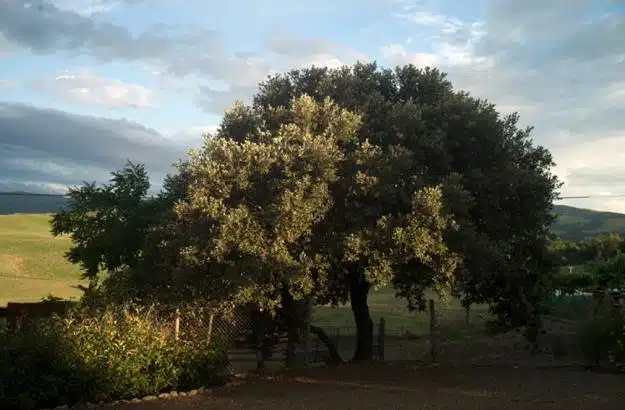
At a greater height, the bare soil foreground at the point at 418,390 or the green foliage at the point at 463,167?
the green foliage at the point at 463,167

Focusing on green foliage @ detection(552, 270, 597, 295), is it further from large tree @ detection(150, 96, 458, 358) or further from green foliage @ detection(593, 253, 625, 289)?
large tree @ detection(150, 96, 458, 358)

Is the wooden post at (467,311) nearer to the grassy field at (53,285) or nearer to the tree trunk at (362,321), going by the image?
the grassy field at (53,285)

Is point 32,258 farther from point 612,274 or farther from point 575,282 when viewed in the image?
point 612,274

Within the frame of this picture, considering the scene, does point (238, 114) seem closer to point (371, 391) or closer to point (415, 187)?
point (415, 187)

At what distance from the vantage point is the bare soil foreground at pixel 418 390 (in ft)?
36.8

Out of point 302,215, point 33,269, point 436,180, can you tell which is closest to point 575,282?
point 436,180

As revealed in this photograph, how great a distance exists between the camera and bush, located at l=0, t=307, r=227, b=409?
983 centimetres

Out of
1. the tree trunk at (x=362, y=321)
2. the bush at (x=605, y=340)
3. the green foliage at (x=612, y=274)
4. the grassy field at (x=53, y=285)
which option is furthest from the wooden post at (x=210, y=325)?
the green foliage at (x=612, y=274)

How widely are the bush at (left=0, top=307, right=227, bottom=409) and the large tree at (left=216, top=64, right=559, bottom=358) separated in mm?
3816

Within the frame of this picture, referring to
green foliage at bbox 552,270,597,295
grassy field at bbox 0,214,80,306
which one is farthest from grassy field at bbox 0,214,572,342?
green foliage at bbox 552,270,597,295

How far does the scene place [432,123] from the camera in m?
15.9

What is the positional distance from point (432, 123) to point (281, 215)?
16.1 ft

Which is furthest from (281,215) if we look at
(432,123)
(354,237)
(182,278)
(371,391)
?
(432,123)

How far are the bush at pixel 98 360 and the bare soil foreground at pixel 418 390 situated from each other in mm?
507
